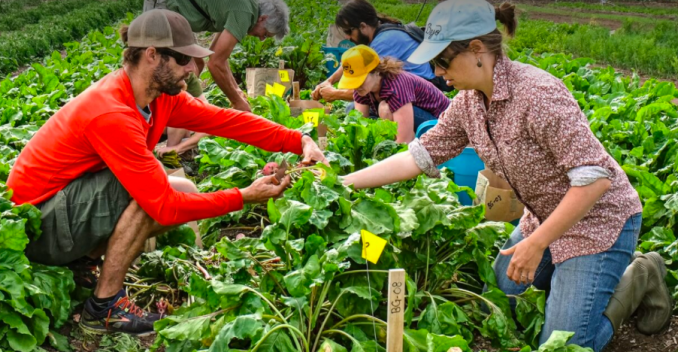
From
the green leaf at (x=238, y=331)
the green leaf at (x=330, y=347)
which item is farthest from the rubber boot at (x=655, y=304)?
the green leaf at (x=238, y=331)

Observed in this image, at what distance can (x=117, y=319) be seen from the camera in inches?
142

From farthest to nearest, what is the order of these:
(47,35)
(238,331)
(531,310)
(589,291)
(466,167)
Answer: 1. (47,35)
2. (466,167)
3. (531,310)
4. (589,291)
5. (238,331)

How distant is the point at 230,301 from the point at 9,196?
1.23m

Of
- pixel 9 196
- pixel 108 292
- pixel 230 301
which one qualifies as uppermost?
pixel 9 196

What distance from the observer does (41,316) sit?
327cm

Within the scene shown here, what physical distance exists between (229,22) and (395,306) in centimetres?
420

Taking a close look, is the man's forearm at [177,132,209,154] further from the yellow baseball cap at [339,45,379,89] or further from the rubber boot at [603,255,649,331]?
the rubber boot at [603,255,649,331]

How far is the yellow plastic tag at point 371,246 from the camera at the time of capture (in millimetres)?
2793

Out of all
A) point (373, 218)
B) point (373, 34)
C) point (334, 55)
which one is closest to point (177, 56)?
point (373, 218)

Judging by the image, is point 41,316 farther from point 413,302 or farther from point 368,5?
point 368,5

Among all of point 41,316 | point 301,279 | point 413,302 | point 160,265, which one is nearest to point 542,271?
point 413,302

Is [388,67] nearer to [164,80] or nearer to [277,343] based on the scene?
[164,80]

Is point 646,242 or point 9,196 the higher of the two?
point 9,196

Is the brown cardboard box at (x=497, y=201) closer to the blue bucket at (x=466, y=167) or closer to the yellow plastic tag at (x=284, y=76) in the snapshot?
the blue bucket at (x=466, y=167)
